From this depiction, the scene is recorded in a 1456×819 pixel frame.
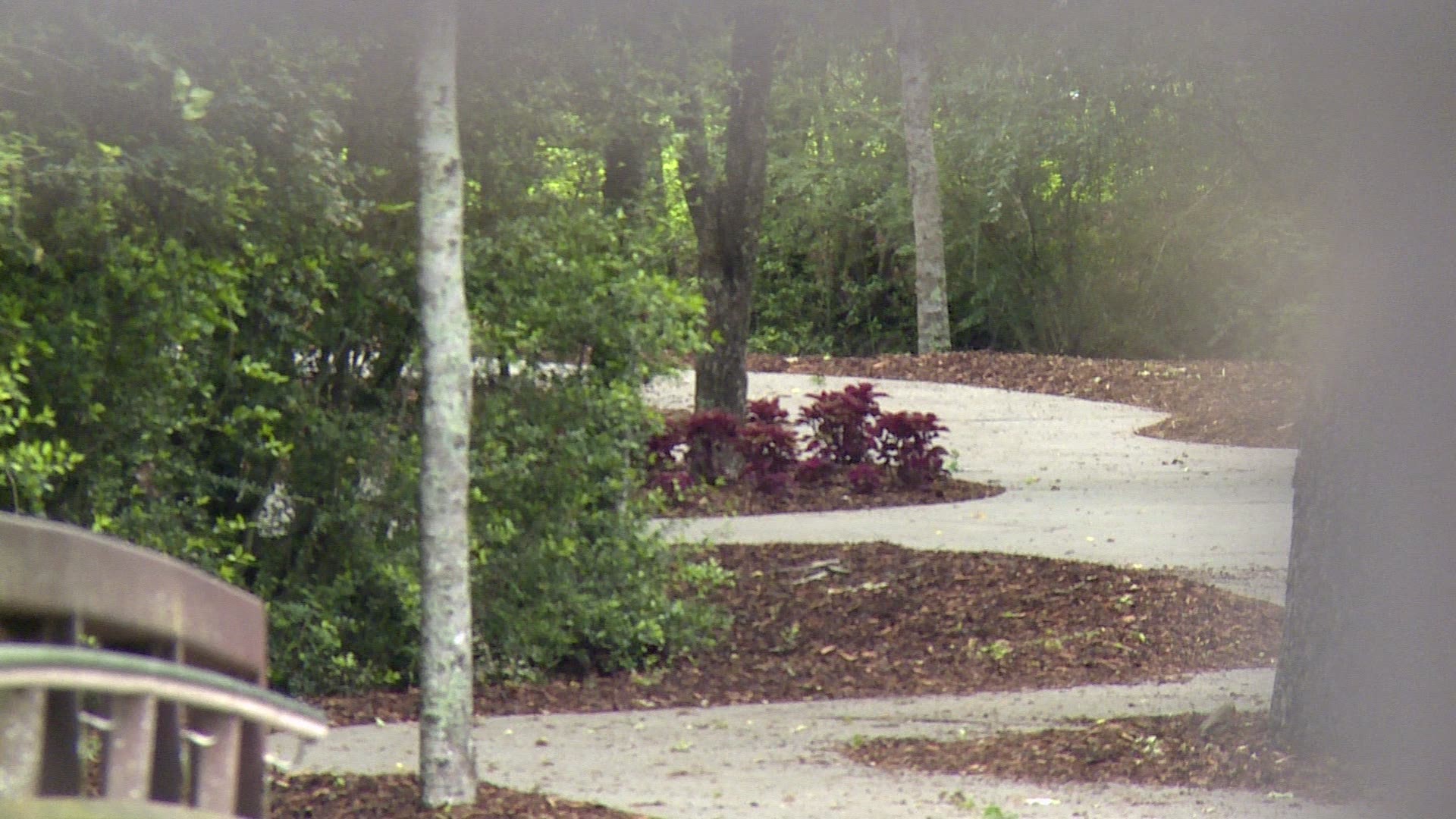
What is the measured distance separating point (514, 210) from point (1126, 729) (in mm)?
3157

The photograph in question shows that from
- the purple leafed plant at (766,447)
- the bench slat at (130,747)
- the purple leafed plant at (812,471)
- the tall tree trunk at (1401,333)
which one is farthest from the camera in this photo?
the purple leafed plant at (812,471)

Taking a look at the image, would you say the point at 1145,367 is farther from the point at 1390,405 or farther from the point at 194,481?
the point at 1390,405

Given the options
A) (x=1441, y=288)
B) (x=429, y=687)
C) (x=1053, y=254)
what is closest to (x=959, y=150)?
(x=1053, y=254)

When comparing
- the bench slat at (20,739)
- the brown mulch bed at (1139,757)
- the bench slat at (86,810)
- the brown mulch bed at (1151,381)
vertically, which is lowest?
the brown mulch bed at (1139,757)

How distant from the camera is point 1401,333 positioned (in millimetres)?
3285

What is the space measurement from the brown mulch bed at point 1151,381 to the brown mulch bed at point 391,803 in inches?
470

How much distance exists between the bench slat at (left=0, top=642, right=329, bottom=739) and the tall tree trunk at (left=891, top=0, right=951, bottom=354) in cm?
2068

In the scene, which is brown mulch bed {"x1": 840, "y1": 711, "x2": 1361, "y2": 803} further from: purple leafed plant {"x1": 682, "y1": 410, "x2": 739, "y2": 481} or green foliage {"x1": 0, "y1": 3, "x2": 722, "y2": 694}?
purple leafed plant {"x1": 682, "y1": 410, "x2": 739, "y2": 481}

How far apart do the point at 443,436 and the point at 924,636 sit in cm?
404

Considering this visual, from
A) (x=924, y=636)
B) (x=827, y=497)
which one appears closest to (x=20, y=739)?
(x=924, y=636)

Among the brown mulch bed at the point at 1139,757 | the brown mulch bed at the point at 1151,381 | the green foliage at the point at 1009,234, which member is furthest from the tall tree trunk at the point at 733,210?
the brown mulch bed at the point at 1151,381

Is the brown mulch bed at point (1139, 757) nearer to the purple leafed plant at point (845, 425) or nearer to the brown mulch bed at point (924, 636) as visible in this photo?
the brown mulch bed at point (924, 636)

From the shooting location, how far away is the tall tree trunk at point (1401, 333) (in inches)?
109

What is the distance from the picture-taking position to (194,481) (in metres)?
6.95
